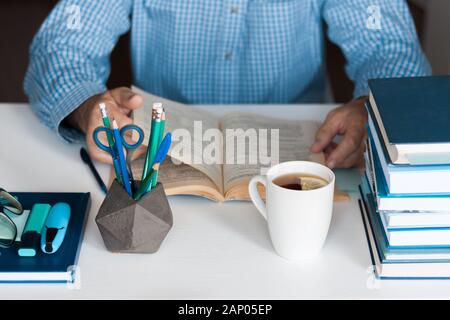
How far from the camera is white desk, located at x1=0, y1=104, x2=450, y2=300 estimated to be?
0.82 metres

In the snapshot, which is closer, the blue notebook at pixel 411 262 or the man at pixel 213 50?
the blue notebook at pixel 411 262

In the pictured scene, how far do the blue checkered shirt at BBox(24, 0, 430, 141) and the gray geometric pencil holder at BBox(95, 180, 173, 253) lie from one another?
1.39 ft

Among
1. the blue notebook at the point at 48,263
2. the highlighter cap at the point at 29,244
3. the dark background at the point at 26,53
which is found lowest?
the dark background at the point at 26,53

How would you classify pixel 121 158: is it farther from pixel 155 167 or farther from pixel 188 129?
pixel 188 129

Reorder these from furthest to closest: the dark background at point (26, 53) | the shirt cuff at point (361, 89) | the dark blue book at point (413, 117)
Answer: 1. the dark background at point (26, 53)
2. the shirt cuff at point (361, 89)
3. the dark blue book at point (413, 117)

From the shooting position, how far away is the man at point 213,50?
1.29m

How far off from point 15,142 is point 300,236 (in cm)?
57

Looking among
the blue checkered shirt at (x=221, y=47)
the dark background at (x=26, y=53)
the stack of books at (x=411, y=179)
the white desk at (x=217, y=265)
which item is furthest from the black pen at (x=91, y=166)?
the dark background at (x=26, y=53)

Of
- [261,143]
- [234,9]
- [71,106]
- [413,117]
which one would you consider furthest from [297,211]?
[234,9]

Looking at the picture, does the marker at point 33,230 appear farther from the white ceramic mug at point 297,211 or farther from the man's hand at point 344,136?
the man's hand at point 344,136

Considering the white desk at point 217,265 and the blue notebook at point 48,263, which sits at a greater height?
the blue notebook at point 48,263

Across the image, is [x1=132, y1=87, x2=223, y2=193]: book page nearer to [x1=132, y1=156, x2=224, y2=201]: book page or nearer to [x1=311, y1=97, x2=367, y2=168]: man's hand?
[x1=132, y1=156, x2=224, y2=201]: book page

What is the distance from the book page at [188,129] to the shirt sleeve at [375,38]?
1.12 ft
